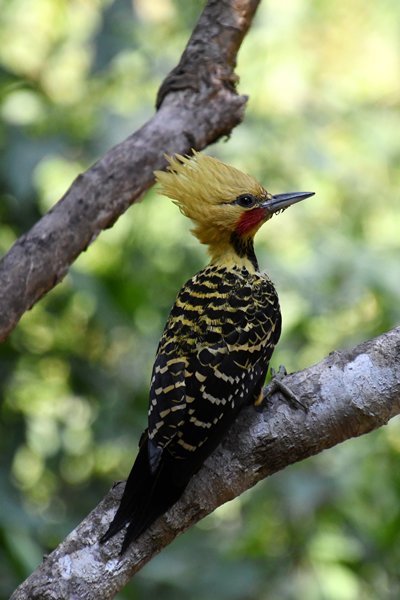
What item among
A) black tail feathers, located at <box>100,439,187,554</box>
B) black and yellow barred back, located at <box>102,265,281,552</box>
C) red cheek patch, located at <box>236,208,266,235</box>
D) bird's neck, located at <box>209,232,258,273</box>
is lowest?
black tail feathers, located at <box>100,439,187,554</box>

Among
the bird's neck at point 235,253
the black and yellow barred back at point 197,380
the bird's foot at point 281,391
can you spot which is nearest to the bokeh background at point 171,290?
the bird's neck at point 235,253

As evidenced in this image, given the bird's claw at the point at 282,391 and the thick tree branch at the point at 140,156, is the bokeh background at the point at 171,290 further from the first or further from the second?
the bird's claw at the point at 282,391

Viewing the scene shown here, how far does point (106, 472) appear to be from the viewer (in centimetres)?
664

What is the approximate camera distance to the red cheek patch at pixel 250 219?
13.6 ft

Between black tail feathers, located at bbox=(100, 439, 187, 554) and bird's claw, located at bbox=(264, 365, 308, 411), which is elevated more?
bird's claw, located at bbox=(264, 365, 308, 411)

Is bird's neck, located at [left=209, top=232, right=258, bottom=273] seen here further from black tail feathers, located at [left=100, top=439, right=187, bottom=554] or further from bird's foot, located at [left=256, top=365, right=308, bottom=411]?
black tail feathers, located at [left=100, top=439, right=187, bottom=554]

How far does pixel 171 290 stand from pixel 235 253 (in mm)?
1933

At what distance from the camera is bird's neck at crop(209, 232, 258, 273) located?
165 inches

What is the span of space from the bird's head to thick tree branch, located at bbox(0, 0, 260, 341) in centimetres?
19

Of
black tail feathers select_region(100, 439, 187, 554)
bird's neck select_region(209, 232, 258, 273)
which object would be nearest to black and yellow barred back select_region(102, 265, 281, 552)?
black tail feathers select_region(100, 439, 187, 554)

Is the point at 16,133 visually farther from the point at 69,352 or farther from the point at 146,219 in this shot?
the point at 69,352

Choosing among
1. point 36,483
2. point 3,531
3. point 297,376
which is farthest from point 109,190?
point 36,483

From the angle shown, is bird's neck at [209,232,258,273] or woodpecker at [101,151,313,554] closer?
woodpecker at [101,151,313,554]

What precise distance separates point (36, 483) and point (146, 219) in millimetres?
2032
